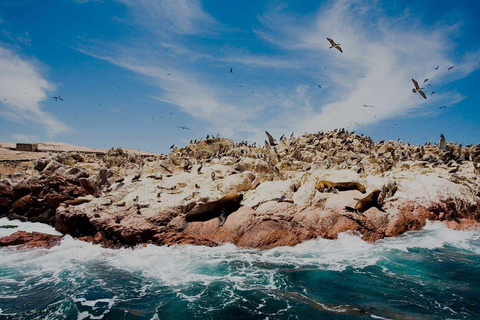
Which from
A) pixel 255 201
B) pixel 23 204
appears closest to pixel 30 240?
pixel 23 204

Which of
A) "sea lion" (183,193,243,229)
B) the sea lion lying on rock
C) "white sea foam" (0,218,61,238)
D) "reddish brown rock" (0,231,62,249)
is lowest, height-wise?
"reddish brown rock" (0,231,62,249)

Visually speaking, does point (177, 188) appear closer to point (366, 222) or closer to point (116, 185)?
point (116, 185)

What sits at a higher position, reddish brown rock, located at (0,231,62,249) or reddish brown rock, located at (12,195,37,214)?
reddish brown rock, located at (12,195,37,214)

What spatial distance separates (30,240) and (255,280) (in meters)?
11.2

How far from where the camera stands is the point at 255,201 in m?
14.4

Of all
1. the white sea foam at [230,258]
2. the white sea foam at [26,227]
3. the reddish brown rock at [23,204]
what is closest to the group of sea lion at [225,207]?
the white sea foam at [230,258]

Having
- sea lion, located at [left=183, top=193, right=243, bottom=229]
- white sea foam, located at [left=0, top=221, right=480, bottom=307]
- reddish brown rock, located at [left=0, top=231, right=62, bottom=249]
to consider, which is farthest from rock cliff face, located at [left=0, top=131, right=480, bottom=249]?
reddish brown rock, located at [left=0, top=231, right=62, bottom=249]

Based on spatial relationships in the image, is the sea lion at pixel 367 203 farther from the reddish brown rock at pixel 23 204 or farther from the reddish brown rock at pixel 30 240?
the reddish brown rock at pixel 23 204

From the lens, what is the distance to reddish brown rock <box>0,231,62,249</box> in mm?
12586

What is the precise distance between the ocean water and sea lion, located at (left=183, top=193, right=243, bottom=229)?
69.2 inches

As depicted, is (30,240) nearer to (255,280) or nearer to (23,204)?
(23,204)

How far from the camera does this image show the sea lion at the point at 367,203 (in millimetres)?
13094

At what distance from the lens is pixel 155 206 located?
556 inches

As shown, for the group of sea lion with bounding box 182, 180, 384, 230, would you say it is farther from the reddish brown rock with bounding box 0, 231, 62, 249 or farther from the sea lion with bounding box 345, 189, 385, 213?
the reddish brown rock with bounding box 0, 231, 62, 249
